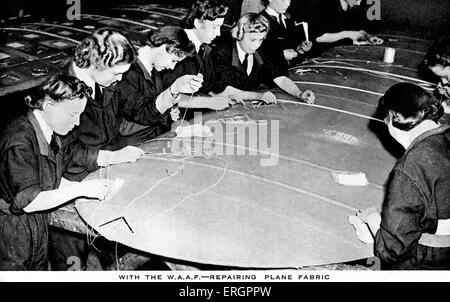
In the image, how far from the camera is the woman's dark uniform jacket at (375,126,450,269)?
4.17 ft

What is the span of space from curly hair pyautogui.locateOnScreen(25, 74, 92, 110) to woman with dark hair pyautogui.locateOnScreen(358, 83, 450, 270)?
109 cm

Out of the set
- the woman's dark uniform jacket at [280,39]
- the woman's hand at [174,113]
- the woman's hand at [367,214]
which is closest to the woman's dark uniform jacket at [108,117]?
the woman's hand at [174,113]

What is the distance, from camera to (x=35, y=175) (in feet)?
4.61

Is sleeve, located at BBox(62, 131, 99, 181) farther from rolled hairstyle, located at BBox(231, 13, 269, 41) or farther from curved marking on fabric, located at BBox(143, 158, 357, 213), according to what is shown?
rolled hairstyle, located at BBox(231, 13, 269, 41)

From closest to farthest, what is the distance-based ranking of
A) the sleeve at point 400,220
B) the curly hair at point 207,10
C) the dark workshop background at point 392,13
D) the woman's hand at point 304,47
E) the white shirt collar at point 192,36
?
1. the sleeve at point 400,220
2. the curly hair at point 207,10
3. the white shirt collar at point 192,36
4. the woman's hand at point 304,47
5. the dark workshop background at point 392,13

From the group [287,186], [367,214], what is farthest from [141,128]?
[367,214]

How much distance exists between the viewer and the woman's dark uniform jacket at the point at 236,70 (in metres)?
2.49

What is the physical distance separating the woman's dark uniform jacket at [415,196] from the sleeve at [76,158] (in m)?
1.18

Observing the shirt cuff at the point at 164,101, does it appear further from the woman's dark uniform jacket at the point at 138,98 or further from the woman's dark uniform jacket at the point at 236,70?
the woman's dark uniform jacket at the point at 236,70

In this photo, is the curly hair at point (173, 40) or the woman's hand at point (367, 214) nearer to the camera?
the woman's hand at point (367, 214)

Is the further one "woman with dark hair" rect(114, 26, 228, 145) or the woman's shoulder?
"woman with dark hair" rect(114, 26, 228, 145)

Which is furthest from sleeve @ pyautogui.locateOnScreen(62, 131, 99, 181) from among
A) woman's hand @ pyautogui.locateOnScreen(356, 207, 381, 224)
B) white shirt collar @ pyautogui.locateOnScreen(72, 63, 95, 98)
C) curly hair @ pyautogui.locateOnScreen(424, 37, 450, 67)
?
curly hair @ pyautogui.locateOnScreen(424, 37, 450, 67)

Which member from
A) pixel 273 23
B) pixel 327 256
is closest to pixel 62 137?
pixel 327 256

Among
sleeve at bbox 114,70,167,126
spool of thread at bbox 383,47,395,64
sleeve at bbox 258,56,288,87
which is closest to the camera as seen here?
sleeve at bbox 114,70,167,126
